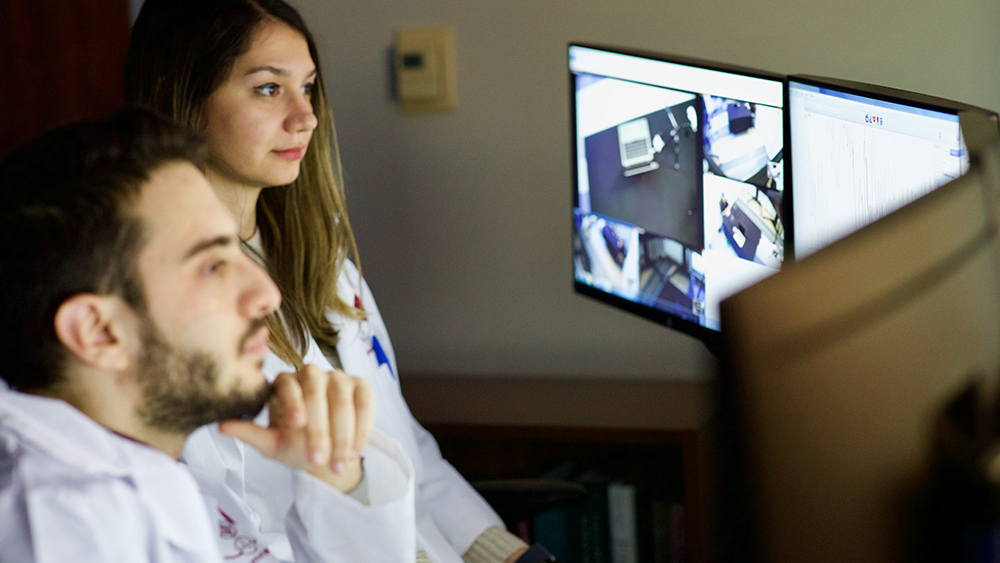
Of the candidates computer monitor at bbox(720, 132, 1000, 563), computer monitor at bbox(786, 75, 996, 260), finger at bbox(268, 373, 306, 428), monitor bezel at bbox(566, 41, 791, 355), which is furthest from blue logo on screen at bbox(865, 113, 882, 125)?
finger at bbox(268, 373, 306, 428)

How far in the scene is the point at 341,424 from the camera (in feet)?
3.01

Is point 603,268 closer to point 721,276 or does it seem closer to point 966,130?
point 721,276

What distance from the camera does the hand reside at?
913mm

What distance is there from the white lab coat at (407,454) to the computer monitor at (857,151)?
2.24ft

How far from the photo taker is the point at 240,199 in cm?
138

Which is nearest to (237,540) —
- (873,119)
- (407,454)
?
(407,454)

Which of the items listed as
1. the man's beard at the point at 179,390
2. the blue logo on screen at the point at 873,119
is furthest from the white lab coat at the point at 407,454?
the blue logo on screen at the point at 873,119

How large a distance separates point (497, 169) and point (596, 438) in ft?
2.24

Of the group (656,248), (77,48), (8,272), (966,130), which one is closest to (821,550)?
(966,130)

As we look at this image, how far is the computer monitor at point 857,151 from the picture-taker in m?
0.95

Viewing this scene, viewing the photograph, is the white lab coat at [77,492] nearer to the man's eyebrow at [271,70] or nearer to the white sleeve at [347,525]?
the white sleeve at [347,525]

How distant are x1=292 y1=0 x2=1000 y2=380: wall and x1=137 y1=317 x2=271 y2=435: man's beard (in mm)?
1155

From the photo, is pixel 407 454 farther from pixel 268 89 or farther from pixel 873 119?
pixel 873 119

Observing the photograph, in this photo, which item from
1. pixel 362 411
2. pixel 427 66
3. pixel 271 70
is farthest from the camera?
pixel 427 66
